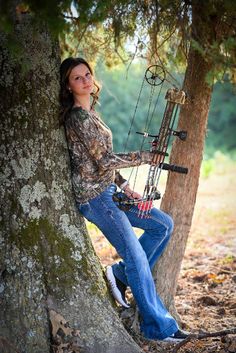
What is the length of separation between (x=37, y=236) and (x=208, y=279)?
9.77ft

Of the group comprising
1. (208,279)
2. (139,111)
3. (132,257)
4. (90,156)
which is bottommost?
(208,279)

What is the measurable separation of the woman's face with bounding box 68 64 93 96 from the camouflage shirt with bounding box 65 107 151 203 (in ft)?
0.57

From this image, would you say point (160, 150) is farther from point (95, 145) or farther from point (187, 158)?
point (187, 158)

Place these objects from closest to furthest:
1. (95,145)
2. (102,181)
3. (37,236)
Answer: (37,236) < (95,145) < (102,181)

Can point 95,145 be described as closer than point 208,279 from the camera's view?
Yes

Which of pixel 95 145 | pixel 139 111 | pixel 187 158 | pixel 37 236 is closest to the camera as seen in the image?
pixel 37 236

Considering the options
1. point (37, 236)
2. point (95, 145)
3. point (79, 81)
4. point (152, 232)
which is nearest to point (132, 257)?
point (152, 232)

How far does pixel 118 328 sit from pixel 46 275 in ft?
2.21

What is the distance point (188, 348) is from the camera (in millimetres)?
4250

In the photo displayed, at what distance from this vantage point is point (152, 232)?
172 inches

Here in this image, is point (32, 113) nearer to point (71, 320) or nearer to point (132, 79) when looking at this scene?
point (71, 320)

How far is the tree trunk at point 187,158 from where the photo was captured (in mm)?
4543

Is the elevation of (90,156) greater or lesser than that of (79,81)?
lesser

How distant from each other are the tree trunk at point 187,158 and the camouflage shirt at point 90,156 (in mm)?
747
